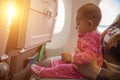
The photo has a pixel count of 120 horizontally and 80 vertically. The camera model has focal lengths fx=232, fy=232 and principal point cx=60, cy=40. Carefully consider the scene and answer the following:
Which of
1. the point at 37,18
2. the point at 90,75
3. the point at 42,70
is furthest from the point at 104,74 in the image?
the point at 37,18

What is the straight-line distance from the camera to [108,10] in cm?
266

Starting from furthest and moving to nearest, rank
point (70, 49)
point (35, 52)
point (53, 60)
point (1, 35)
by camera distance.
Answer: point (70, 49) → point (35, 52) → point (53, 60) → point (1, 35)

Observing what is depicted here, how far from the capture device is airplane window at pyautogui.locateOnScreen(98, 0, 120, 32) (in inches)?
103

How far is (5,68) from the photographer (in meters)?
1.05

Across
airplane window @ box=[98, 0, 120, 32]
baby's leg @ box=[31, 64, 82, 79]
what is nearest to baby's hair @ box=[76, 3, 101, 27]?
baby's leg @ box=[31, 64, 82, 79]

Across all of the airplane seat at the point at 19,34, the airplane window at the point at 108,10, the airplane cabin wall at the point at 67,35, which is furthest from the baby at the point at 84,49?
the airplane window at the point at 108,10

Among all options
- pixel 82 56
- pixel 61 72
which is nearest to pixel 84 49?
pixel 82 56

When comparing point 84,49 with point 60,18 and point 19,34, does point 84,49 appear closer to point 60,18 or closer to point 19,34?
point 19,34

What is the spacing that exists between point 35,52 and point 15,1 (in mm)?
659

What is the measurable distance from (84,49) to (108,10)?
5.11 feet

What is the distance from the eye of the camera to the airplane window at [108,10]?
2621 millimetres

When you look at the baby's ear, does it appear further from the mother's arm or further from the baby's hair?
the mother's arm

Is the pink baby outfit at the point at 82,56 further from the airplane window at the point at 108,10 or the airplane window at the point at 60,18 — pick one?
the airplane window at the point at 108,10

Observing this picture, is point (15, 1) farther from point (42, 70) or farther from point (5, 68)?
point (42, 70)
